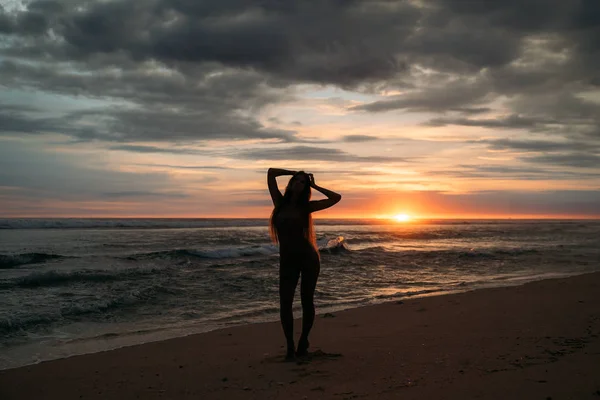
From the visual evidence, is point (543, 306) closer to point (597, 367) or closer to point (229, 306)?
point (597, 367)

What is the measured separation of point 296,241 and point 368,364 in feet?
5.02

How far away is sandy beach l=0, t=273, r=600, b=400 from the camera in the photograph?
4164 mm

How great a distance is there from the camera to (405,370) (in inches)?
186

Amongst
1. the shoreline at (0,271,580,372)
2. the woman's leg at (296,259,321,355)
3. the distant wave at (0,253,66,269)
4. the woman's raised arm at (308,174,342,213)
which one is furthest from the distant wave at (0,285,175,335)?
the distant wave at (0,253,66,269)

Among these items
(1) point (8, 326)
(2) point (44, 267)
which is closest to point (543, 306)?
(1) point (8, 326)

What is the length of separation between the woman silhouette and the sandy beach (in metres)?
0.53

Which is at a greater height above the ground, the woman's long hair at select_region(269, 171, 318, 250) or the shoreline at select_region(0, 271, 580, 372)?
the woman's long hair at select_region(269, 171, 318, 250)

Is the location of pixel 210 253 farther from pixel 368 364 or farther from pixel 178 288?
pixel 368 364

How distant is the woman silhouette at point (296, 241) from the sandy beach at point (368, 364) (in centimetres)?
53

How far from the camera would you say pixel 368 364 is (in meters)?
5.09

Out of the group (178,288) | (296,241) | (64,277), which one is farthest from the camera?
(64,277)

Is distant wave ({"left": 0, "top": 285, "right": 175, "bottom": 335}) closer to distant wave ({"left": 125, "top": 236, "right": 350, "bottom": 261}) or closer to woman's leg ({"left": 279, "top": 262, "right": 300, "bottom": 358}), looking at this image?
woman's leg ({"left": 279, "top": 262, "right": 300, "bottom": 358})

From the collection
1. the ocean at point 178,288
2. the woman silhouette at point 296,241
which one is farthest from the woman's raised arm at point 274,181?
the ocean at point 178,288

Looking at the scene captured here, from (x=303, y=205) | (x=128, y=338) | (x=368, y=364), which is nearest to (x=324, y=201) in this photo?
(x=303, y=205)
